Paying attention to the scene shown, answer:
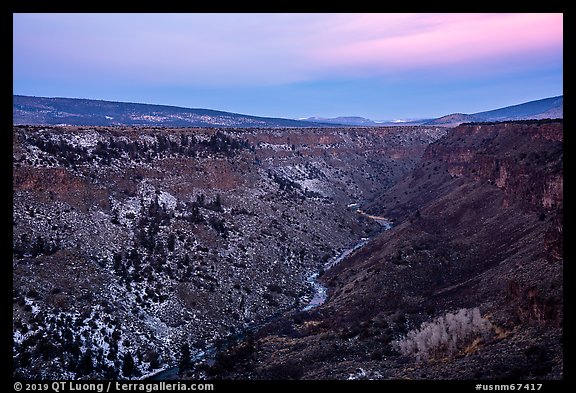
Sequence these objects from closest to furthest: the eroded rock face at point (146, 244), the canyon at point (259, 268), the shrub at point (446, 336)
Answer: the shrub at point (446, 336), the canyon at point (259, 268), the eroded rock face at point (146, 244)

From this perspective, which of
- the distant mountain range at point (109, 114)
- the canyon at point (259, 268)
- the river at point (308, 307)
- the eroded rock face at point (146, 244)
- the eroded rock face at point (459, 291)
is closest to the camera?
the eroded rock face at point (459, 291)

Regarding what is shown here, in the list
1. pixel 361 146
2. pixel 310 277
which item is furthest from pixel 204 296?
pixel 361 146

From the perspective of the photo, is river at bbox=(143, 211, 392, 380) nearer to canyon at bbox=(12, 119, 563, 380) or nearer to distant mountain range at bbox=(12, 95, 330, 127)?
canyon at bbox=(12, 119, 563, 380)

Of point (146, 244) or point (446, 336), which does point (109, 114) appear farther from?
point (446, 336)

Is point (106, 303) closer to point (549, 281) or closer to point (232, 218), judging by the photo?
point (232, 218)

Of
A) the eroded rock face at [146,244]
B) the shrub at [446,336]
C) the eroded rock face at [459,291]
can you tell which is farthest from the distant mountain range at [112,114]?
the shrub at [446,336]

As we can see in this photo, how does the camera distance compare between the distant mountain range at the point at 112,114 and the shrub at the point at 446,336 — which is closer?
the shrub at the point at 446,336

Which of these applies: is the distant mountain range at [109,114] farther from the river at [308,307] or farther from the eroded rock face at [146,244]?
the river at [308,307]

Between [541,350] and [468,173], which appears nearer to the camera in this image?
[541,350]
